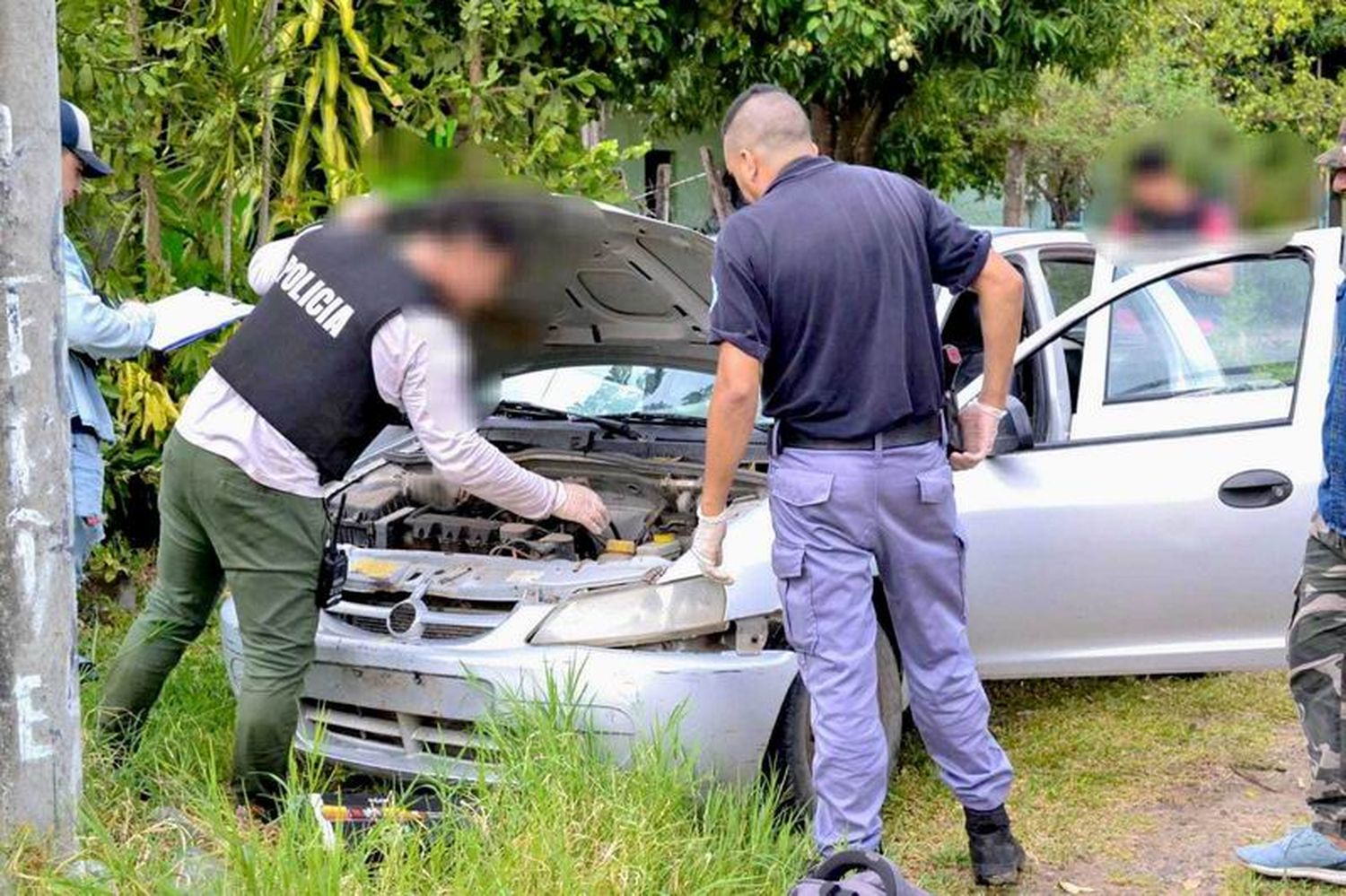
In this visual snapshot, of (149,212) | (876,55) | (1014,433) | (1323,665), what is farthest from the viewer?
(876,55)

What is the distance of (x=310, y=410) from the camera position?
148 inches

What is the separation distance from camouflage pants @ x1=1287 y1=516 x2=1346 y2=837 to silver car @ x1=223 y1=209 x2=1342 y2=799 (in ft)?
2.10

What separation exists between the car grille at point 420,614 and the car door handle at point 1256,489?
2079 millimetres

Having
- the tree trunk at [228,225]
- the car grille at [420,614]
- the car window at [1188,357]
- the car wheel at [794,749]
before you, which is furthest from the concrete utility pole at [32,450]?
the tree trunk at [228,225]

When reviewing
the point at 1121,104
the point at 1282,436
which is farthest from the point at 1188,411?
the point at 1121,104

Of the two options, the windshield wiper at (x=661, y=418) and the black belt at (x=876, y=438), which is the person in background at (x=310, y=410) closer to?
the black belt at (x=876, y=438)

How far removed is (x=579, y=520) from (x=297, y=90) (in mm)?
3300

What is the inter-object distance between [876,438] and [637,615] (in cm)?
75

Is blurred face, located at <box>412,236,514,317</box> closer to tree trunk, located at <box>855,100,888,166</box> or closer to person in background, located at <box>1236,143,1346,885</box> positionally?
person in background, located at <box>1236,143,1346,885</box>

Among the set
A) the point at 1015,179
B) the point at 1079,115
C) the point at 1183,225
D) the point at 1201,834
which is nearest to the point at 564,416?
the point at 1183,225

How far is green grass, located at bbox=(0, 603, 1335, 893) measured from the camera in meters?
3.08

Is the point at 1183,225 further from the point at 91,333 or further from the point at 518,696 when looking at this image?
the point at 91,333

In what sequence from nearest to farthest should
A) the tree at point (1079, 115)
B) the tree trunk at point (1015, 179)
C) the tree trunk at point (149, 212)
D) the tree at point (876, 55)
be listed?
the tree trunk at point (149, 212) < the tree at point (876, 55) < the tree at point (1079, 115) < the tree trunk at point (1015, 179)

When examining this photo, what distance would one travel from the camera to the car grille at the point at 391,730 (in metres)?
3.89
